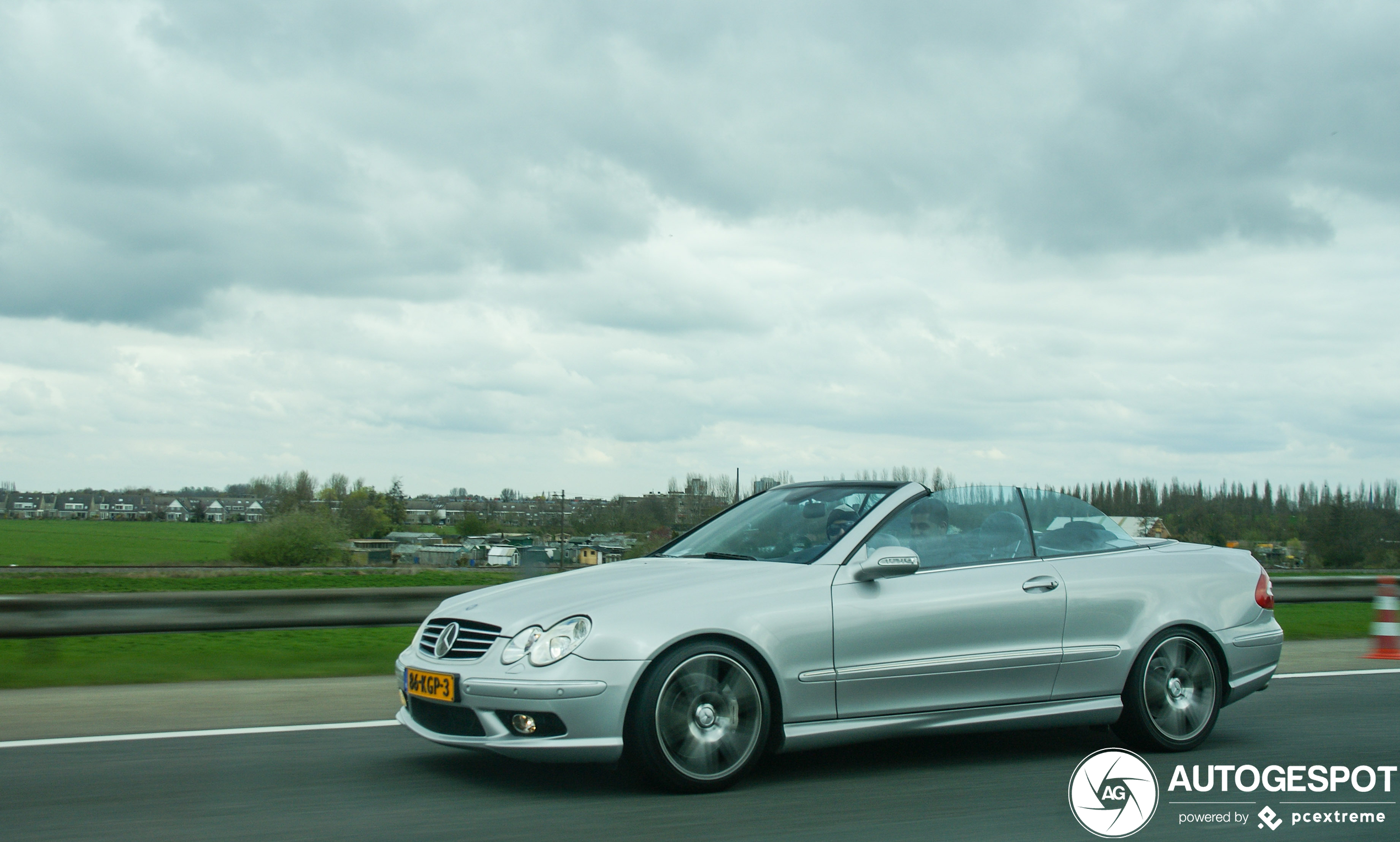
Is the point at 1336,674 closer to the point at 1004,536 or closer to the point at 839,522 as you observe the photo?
the point at 1004,536

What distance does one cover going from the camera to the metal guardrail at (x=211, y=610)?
8.86 metres

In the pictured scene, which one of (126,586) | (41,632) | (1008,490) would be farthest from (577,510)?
(126,586)

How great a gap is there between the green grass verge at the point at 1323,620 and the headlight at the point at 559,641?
32.8 ft

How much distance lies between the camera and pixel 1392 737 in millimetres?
6637

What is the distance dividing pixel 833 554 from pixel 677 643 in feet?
3.24

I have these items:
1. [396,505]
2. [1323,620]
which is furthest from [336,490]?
[1323,620]

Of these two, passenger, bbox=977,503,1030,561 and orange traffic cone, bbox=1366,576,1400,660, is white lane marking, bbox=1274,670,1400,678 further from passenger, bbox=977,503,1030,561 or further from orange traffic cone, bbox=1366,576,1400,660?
passenger, bbox=977,503,1030,561

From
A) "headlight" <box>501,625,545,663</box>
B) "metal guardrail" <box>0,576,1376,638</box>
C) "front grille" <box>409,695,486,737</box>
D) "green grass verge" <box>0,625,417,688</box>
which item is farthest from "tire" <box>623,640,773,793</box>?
"green grass verge" <box>0,625,417,688</box>

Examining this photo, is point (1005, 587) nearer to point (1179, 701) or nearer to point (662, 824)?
point (1179, 701)

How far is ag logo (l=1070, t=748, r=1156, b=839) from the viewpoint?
15.5ft

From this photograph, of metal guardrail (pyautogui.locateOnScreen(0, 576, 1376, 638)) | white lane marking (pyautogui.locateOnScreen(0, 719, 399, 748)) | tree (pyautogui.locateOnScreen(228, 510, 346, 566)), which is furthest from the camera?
tree (pyautogui.locateOnScreen(228, 510, 346, 566))

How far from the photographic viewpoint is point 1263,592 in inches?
261

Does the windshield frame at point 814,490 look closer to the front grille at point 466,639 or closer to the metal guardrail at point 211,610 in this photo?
the front grille at point 466,639

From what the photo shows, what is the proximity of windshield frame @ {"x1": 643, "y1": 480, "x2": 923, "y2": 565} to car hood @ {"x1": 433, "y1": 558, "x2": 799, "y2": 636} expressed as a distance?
195mm
